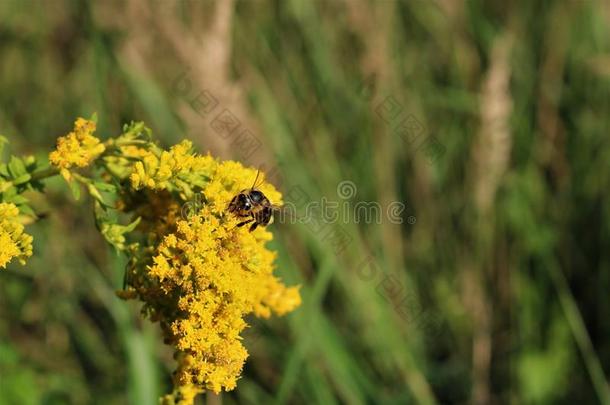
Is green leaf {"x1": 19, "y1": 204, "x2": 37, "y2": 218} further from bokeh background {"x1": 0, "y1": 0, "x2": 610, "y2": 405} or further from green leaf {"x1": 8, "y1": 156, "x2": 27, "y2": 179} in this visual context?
bokeh background {"x1": 0, "y1": 0, "x2": 610, "y2": 405}

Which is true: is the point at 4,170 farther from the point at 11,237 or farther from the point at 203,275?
the point at 203,275

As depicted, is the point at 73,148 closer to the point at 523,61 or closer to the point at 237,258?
the point at 237,258

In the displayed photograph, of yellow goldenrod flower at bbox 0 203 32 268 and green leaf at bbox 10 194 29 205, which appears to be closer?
yellow goldenrod flower at bbox 0 203 32 268

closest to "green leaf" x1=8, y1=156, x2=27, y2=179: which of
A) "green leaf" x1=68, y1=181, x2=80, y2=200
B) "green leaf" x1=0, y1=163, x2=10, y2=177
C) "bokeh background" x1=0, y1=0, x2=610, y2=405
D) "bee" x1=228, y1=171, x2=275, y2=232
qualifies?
"green leaf" x1=0, y1=163, x2=10, y2=177

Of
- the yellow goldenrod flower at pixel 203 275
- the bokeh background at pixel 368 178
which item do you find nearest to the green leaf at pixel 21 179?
the yellow goldenrod flower at pixel 203 275

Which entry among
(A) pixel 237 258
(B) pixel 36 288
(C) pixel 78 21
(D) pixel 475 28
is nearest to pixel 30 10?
(C) pixel 78 21

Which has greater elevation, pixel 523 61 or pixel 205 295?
pixel 523 61
